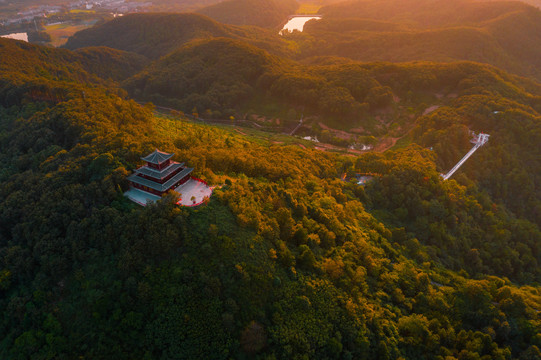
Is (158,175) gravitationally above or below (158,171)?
below

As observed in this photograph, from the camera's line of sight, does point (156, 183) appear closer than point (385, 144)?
Yes

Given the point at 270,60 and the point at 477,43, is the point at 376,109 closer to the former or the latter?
the point at 270,60

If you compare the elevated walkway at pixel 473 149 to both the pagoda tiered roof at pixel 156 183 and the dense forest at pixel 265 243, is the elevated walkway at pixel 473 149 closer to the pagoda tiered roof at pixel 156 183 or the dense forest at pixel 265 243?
the dense forest at pixel 265 243

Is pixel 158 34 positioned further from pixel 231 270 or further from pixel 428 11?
pixel 231 270

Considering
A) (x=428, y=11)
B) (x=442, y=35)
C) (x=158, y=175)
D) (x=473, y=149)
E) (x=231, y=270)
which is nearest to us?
(x=231, y=270)

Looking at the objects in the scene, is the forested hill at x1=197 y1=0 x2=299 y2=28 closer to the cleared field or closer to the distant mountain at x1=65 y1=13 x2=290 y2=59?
the distant mountain at x1=65 y1=13 x2=290 y2=59

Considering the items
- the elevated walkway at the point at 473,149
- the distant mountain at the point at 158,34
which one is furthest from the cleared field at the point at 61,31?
the elevated walkway at the point at 473,149

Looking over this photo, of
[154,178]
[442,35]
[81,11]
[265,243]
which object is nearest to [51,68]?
[154,178]

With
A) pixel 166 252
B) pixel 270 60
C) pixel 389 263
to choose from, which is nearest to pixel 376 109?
pixel 270 60
